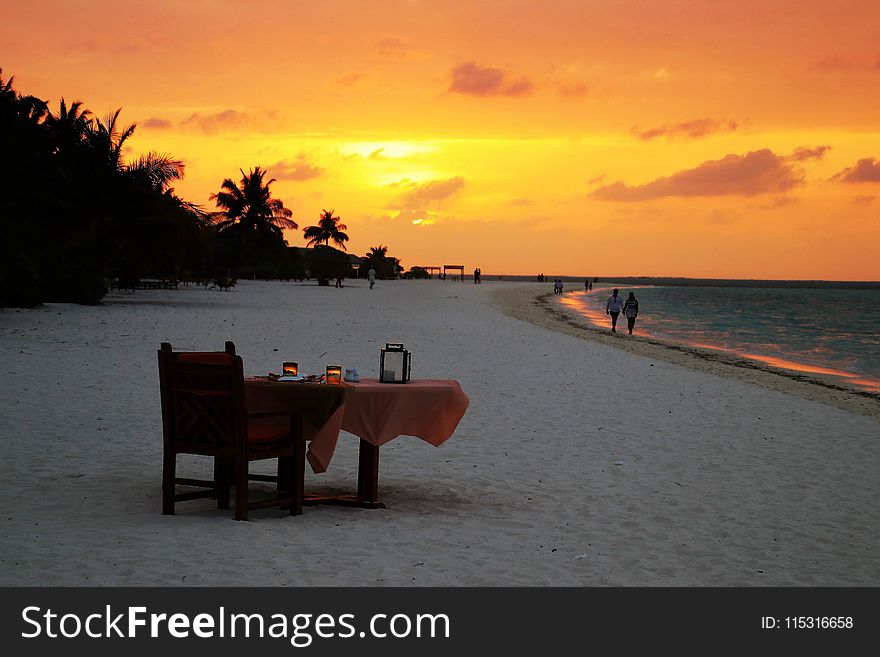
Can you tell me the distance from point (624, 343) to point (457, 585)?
2184cm

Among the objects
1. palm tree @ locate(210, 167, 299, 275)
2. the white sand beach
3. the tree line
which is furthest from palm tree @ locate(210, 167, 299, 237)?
the white sand beach

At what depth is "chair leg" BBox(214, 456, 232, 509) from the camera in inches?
254

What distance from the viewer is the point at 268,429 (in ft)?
20.2

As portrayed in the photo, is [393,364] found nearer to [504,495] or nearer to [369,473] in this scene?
[369,473]

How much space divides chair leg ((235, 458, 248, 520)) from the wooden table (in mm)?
447

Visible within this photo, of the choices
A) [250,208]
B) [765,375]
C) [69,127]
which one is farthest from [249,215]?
[765,375]

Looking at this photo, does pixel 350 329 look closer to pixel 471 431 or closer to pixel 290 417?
pixel 471 431

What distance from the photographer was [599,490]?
7.43m

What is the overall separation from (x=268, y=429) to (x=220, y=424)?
399mm

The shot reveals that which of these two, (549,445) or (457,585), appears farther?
(549,445)

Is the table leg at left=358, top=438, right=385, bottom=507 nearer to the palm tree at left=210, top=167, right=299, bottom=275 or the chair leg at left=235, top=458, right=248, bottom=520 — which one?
the chair leg at left=235, top=458, right=248, bottom=520

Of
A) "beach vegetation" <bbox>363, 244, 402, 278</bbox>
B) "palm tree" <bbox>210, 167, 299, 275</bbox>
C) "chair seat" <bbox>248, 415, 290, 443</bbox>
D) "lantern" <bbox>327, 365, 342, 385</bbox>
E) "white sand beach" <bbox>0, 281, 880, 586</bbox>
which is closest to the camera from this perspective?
"white sand beach" <bbox>0, 281, 880, 586</bbox>

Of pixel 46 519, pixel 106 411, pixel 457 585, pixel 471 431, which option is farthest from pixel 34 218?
pixel 457 585
